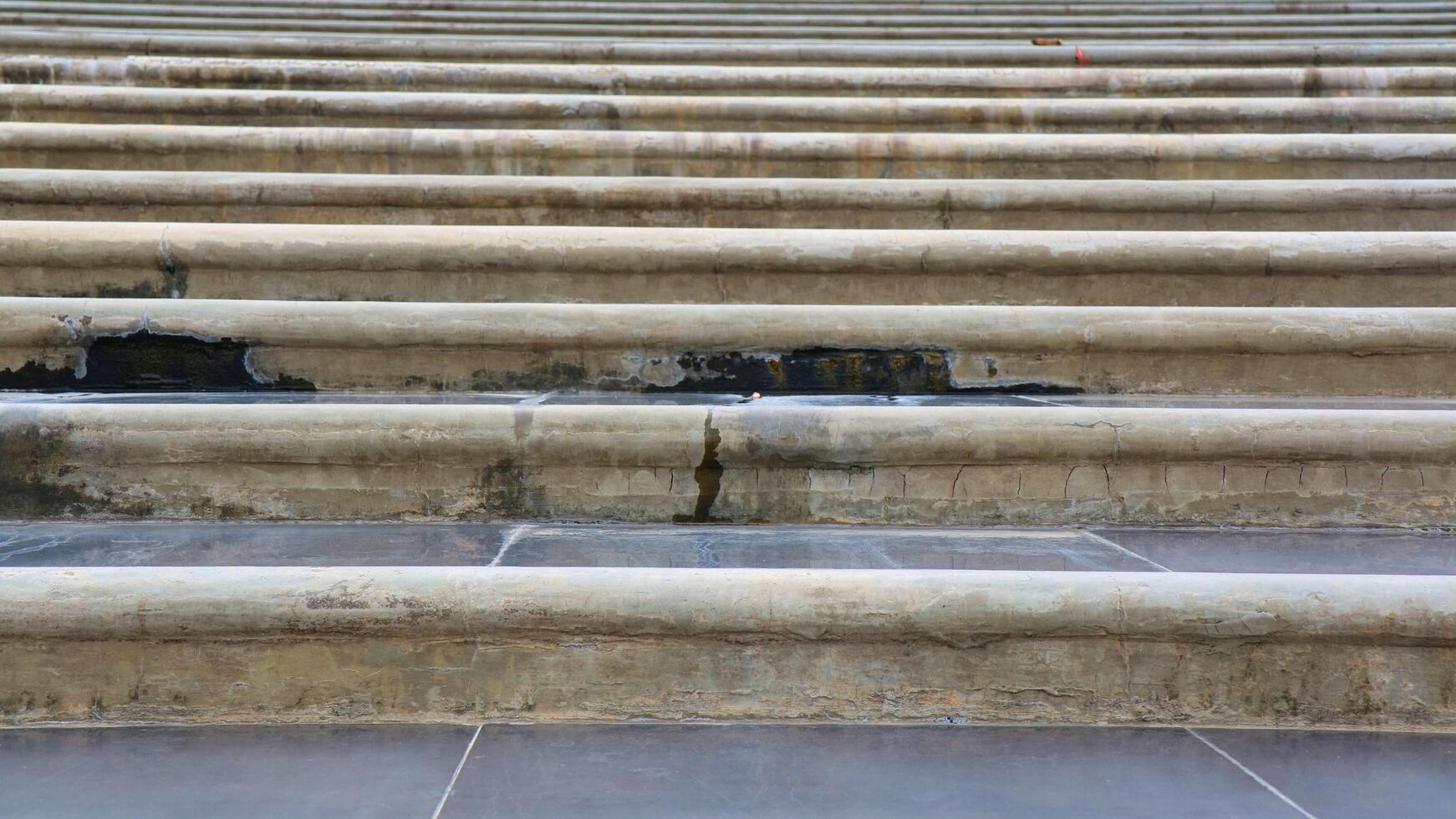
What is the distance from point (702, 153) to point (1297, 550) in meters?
2.71

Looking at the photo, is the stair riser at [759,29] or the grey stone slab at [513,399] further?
the stair riser at [759,29]

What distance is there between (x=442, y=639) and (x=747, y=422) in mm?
930

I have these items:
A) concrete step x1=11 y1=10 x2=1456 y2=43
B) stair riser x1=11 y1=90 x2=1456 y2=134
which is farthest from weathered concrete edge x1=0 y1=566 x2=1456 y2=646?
concrete step x1=11 y1=10 x2=1456 y2=43

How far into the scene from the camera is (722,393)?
280 centimetres

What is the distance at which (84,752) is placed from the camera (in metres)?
1.55

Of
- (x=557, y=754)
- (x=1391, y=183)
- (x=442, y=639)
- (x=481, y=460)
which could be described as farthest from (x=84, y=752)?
(x=1391, y=183)

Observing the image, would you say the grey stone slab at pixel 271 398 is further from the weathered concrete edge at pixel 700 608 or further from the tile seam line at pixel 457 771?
the tile seam line at pixel 457 771

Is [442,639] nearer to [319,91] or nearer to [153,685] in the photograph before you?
[153,685]

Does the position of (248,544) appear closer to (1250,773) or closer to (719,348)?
(719,348)

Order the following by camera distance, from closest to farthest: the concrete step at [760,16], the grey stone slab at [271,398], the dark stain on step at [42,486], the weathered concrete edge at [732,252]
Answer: the dark stain on step at [42,486] → the grey stone slab at [271,398] → the weathered concrete edge at [732,252] → the concrete step at [760,16]

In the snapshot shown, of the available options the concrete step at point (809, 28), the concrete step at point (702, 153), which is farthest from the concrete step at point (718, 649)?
the concrete step at point (809, 28)

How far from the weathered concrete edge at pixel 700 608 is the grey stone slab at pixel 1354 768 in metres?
0.16

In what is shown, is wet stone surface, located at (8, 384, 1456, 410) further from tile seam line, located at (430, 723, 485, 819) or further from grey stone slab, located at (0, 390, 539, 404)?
tile seam line, located at (430, 723, 485, 819)

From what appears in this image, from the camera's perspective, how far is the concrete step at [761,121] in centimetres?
394
